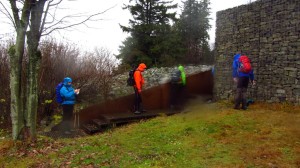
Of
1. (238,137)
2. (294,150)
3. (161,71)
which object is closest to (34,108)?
(238,137)

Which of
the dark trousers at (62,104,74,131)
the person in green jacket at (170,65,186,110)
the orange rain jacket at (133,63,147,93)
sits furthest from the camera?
the person in green jacket at (170,65,186,110)

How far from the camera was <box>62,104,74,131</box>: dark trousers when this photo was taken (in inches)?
370

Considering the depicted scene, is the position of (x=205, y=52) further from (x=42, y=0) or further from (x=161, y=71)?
(x=42, y=0)

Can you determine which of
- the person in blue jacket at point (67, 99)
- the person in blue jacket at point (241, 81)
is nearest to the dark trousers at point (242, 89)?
the person in blue jacket at point (241, 81)

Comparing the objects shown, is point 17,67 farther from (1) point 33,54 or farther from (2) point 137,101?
(2) point 137,101

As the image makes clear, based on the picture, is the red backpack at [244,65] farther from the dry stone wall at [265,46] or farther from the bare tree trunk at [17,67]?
the bare tree trunk at [17,67]

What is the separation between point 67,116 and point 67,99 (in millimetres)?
602

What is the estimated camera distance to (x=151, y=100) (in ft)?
41.1

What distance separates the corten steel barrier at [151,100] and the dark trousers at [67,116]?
1074mm

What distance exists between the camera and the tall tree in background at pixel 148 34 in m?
24.6

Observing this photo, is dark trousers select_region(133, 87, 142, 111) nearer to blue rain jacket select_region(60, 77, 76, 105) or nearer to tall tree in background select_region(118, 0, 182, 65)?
blue rain jacket select_region(60, 77, 76, 105)

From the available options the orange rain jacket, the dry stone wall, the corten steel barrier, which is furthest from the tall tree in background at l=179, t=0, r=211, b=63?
the orange rain jacket

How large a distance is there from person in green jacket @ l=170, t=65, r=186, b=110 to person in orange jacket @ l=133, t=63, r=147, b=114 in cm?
163

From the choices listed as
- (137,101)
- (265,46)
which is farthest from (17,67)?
(265,46)
